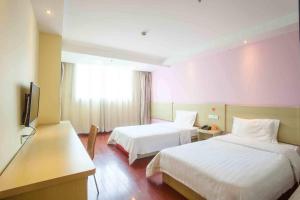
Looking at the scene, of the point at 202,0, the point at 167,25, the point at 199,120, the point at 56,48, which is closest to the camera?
the point at 202,0

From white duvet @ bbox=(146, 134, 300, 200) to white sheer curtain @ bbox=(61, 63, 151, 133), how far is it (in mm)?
3588

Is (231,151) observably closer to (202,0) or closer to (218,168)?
(218,168)

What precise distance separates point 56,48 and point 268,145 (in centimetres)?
395

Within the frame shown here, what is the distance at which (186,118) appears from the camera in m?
4.30

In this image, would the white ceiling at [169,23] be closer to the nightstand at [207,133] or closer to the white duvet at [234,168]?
the nightstand at [207,133]

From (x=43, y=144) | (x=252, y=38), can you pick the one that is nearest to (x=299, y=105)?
(x=252, y=38)

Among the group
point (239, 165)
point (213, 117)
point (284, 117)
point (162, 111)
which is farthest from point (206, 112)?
point (239, 165)

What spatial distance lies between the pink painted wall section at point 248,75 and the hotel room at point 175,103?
0.06 ft

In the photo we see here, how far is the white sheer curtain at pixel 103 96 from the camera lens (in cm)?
508

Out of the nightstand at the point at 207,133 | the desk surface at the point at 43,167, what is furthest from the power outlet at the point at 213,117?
the desk surface at the point at 43,167

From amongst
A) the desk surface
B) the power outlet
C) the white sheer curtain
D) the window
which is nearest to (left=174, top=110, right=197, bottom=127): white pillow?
the power outlet

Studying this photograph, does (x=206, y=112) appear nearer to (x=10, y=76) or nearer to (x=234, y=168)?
(x=234, y=168)

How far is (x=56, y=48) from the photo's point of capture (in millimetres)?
2963

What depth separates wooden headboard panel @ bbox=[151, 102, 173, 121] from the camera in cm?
518
